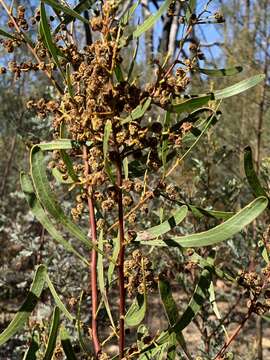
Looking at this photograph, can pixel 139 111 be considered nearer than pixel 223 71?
Yes

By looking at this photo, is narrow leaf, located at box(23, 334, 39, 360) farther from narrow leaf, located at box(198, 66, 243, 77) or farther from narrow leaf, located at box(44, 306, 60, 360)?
narrow leaf, located at box(198, 66, 243, 77)

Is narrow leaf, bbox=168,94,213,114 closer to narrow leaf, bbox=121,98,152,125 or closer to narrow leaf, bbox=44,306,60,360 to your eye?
narrow leaf, bbox=121,98,152,125

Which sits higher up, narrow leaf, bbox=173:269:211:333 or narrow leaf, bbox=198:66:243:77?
narrow leaf, bbox=198:66:243:77

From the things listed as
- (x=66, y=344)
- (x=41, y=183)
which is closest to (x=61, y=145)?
(x=41, y=183)

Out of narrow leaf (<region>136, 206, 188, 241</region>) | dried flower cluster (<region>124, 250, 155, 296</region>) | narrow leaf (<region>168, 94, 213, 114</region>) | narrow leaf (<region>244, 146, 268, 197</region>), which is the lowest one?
dried flower cluster (<region>124, 250, 155, 296</region>)

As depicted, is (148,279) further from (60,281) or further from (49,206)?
(60,281)

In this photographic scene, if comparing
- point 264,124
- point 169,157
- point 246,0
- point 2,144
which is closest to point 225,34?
point 246,0

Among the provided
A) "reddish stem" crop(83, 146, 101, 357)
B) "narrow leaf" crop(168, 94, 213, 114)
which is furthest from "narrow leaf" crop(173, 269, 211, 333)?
"narrow leaf" crop(168, 94, 213, 114)

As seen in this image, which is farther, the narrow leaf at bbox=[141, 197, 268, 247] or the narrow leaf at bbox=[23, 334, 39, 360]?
the narrow leaf at bbox=[23, 334, 39, 360]

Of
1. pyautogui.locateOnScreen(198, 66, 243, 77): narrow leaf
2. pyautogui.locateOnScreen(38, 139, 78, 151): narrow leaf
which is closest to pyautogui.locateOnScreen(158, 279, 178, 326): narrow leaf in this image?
pyautogui.locateOnScreen(38, 139, 78, 151): narrow leaf

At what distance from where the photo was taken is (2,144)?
5.60 meters

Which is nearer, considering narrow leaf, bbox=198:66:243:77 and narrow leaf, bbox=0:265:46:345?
narrow leaf, bbox=0:265:46:345

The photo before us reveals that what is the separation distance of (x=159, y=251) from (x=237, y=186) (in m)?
0.48

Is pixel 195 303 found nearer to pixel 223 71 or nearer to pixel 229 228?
pixel 229 228
